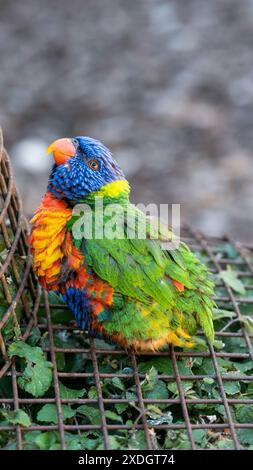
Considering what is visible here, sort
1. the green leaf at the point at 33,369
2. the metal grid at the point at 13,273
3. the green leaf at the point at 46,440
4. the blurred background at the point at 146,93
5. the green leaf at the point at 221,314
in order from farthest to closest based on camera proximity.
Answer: the blurred background at the point at 146,93, the green leaf at the point at 221,314, the metal grid at the point at 13,273, the green leaf at the point at 33,369, the green leaf at the point at 46,440

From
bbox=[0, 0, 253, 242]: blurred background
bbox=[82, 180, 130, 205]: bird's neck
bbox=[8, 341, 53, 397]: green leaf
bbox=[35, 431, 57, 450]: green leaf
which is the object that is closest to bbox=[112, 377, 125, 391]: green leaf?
bbox=[8, 341, 53, 397]: green leaf

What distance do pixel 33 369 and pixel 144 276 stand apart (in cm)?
63

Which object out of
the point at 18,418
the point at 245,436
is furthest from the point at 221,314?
the point at 18,418

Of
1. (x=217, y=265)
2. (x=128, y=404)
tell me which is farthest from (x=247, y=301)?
(x=128, y=404)

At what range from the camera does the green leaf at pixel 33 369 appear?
9.53 feet

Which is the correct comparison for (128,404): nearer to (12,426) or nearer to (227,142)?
(12,426)

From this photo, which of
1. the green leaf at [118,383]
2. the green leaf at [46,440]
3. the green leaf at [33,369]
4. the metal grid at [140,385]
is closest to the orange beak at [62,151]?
the metal grid at [140,385]

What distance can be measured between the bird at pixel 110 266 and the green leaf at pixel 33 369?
292mm

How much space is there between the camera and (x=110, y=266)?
3.03 metres

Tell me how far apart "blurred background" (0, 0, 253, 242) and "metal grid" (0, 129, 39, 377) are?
2447 millimetres

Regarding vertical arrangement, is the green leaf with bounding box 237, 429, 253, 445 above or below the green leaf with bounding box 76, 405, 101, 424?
below

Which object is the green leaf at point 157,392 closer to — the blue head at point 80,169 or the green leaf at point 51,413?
the green leaf at point 51,413

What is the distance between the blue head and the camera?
10.6 ft

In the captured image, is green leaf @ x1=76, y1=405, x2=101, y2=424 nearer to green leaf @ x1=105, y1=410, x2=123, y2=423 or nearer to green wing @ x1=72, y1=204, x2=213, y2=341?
green leaf @ x1=105, y1=410, x2=123, y2=423
